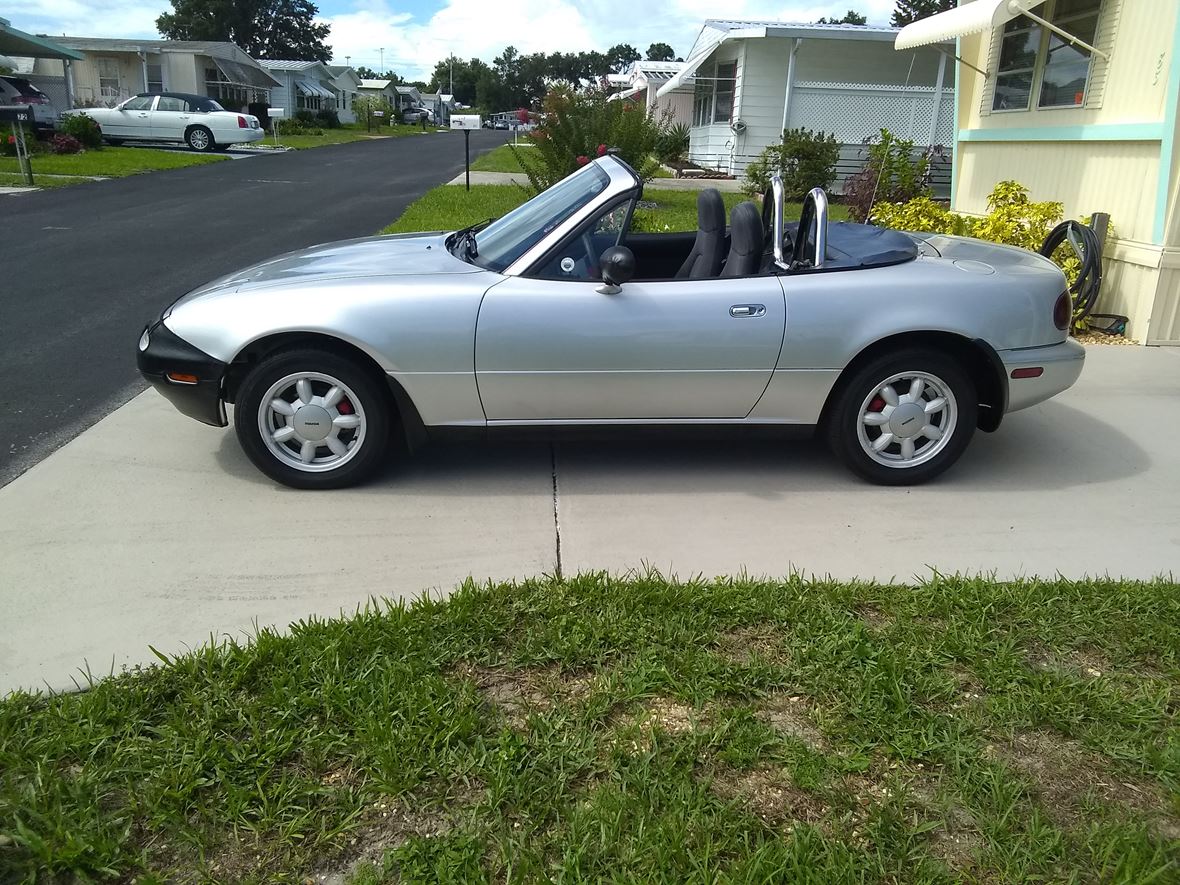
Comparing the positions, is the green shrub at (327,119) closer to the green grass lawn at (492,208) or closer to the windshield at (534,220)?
the green grass lawn at (492,208)

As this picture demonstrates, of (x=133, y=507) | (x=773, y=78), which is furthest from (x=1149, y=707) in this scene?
(x=773, y=78)

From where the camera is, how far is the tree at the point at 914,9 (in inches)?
2172

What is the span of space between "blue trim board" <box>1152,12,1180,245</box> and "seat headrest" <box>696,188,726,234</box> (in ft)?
14.3

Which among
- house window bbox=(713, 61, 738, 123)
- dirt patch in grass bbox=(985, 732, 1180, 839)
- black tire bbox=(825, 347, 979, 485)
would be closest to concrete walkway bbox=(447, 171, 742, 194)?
house window bbox=(713, 61, 738, 123)

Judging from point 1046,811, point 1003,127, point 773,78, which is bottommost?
point 1046,811

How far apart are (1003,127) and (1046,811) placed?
30.1 feet

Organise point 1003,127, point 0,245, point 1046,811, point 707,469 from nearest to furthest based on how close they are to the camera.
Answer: point 1046,811
point 707,469
point 1003,127
point 0,245

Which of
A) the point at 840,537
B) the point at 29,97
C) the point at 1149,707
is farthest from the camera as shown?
the point at 29,97

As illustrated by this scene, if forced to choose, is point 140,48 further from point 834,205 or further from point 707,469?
point 707,469

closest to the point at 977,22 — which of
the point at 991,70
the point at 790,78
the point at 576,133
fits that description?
the point at 991,70

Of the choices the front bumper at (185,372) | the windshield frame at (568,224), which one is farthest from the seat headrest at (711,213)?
the front bumper at (185,372)

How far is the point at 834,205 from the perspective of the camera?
55.2ft

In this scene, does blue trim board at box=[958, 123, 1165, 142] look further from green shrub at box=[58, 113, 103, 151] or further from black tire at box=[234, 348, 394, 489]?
green shrub at box=[58, 113, 103, 151]

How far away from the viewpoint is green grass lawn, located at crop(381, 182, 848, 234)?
1183 centimetres
